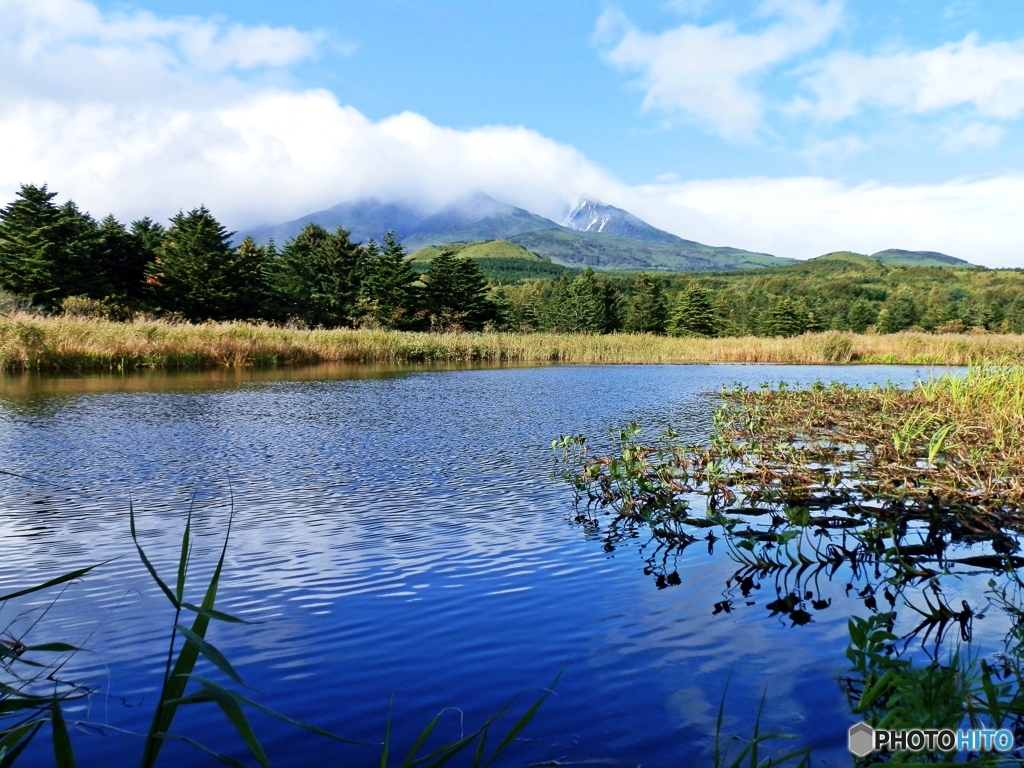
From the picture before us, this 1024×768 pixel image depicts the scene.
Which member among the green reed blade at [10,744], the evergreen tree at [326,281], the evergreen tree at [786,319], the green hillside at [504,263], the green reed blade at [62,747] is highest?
the green hillside at [504,263]

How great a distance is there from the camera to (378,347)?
26.6 m

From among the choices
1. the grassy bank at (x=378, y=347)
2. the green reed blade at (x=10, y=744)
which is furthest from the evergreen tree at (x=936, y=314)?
the green reed blade at (x=10, y=744)

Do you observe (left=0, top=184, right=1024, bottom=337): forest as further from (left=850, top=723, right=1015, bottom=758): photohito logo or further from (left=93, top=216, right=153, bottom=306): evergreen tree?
(left=850, top=723, right=1015, bottom=758): photohito logo

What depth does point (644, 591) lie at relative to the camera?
12.1 feet

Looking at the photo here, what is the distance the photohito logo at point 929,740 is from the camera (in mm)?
1999

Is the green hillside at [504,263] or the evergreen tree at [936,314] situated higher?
the green hillside at [504,263]

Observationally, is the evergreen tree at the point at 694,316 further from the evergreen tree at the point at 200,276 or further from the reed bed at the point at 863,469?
the reed bed at the point at 863,469

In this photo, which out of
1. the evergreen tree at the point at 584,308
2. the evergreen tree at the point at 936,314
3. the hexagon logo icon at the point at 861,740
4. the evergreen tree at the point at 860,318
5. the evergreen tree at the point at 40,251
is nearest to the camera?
the hexagon logo icon at the point at 861,740

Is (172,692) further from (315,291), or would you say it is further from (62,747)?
(315,291)

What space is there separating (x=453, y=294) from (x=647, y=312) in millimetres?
19770

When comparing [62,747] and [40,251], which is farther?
[40,251]

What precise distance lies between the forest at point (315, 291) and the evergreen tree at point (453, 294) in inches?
3.5

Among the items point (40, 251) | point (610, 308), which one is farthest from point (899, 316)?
point (40, 251)

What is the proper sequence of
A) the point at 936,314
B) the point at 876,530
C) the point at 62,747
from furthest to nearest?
the point at 936,314
the point at 876,530
the point at 62,747
